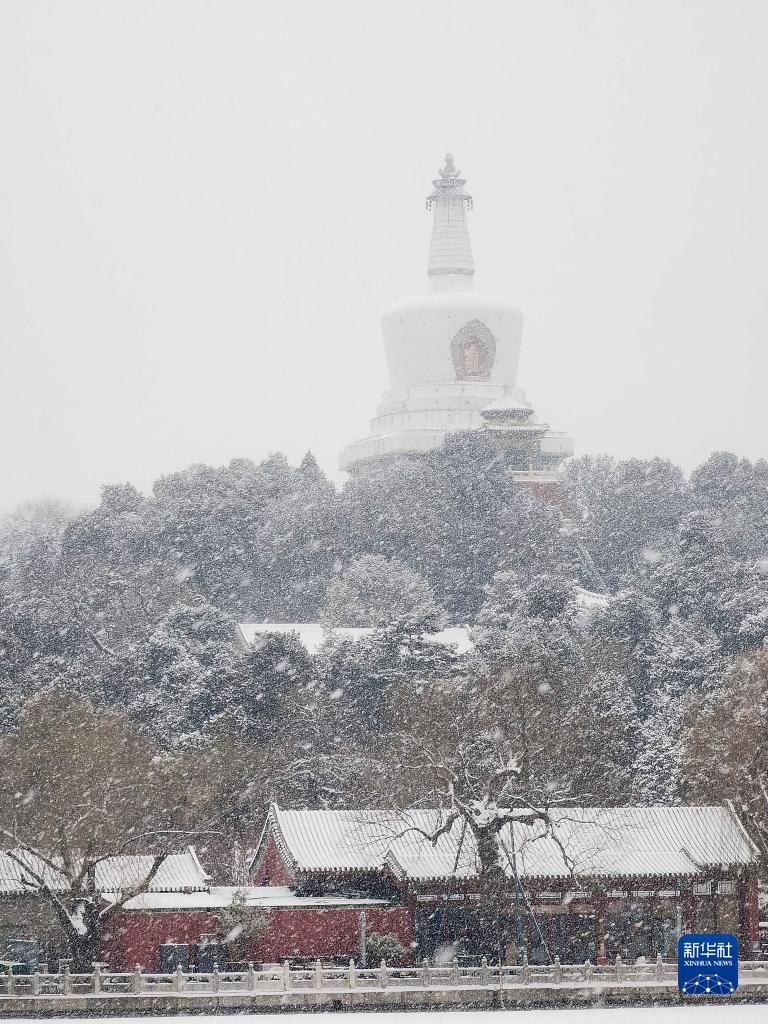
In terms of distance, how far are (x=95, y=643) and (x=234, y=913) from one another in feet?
96.3

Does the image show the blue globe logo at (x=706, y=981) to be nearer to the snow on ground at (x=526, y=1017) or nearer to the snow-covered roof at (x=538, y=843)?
the snow on ground at (x=526, y=1017)

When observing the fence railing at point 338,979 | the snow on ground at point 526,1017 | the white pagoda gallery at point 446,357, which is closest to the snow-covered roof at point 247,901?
the fence railing at point 338,979

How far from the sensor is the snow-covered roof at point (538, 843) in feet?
137

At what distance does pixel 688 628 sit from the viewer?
63.3 m

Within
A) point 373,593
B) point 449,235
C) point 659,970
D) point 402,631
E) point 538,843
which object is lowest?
point 659,970

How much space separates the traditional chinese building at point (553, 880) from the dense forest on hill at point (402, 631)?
147cm

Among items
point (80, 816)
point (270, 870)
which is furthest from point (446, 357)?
point (80, 816)

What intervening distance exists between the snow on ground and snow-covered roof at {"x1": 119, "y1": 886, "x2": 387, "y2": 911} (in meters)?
3.90

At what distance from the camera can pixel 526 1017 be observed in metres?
36.2

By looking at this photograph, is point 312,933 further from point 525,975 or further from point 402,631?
point 402,631

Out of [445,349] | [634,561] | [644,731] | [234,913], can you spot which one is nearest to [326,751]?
[644,731]

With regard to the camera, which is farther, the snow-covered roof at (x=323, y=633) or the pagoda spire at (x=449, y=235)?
the pagoda spire at (x=449, y=235)

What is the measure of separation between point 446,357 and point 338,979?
198 feet

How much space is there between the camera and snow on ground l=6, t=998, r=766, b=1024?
35.3m
